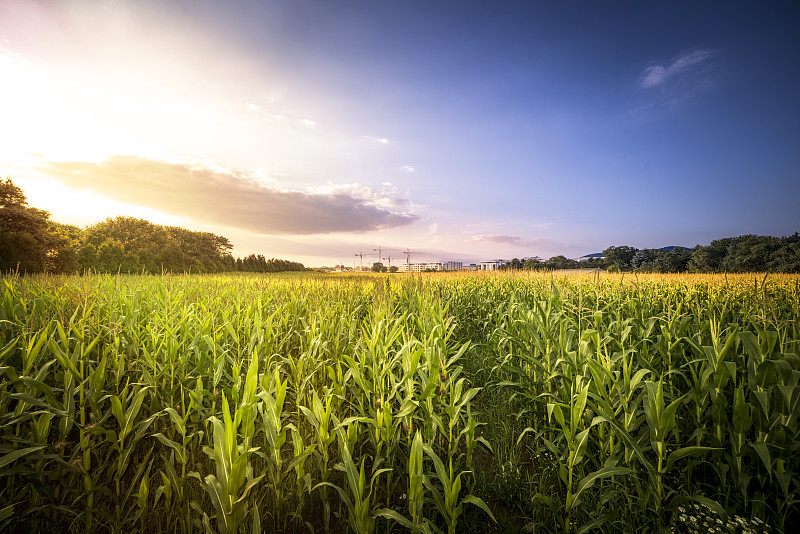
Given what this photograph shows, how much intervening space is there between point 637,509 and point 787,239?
8322 cm

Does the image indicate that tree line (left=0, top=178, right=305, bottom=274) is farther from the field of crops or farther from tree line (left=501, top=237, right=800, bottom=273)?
tree line (left=501, top=237, right=800, bottom=273)

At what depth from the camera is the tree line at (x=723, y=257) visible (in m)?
48.9

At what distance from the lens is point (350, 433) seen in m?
2.64

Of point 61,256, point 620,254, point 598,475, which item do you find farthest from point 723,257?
point 61,256

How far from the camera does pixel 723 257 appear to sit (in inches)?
2499

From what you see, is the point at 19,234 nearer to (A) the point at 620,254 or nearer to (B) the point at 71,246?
(B) the point at 71,246

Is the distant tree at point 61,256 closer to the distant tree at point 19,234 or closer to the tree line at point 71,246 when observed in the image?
the tree line at point 71,246

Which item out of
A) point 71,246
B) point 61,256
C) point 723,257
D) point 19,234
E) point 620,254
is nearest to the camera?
point 19,234

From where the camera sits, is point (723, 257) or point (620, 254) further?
point (620, 254)

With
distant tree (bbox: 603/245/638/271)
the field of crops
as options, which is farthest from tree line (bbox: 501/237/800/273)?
the field of crops

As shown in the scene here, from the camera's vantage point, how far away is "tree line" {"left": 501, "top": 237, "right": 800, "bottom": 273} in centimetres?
4894

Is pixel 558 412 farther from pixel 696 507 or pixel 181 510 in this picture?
pixel 181 510

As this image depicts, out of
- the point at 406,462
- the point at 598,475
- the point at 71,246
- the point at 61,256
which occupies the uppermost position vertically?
the point at 71,246

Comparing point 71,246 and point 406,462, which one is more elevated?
point 71,246
